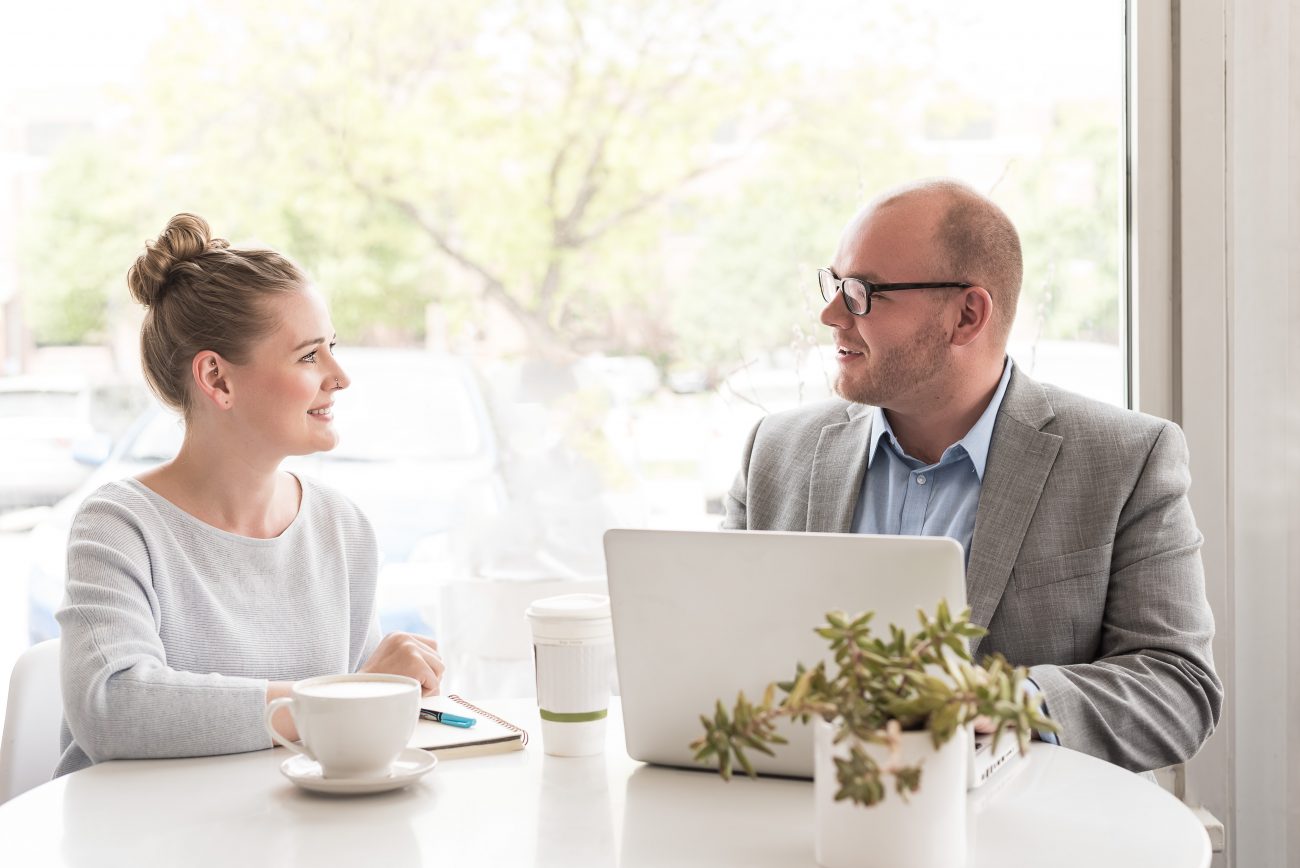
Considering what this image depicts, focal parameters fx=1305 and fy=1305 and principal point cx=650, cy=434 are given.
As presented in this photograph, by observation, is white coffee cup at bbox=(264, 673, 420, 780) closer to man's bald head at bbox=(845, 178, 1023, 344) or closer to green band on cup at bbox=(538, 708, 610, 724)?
green band on cup at bbox=(538, 708, 610, 724)

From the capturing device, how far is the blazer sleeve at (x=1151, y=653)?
154cm

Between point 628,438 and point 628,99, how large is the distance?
713 mm

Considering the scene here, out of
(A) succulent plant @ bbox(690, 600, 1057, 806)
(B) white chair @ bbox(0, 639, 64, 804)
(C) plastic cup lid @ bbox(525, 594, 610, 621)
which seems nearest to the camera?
(A) succulent plant @ bbox(690, 600, 1057, 806)

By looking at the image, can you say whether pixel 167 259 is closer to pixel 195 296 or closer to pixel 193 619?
pixel 195 296

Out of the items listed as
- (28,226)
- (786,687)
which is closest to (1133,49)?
(786,687)

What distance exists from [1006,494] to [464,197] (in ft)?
4.73

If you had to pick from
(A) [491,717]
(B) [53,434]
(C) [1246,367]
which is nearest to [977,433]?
(C) [1246,367]

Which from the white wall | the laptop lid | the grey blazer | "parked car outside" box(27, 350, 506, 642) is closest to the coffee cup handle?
the laptop lid

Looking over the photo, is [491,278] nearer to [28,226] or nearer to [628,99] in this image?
[628,99]

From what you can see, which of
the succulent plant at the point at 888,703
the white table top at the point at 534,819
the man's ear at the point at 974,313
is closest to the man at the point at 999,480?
the man's ear at the point at 974,313

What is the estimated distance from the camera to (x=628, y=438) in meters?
2.80

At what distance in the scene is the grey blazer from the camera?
1610mm

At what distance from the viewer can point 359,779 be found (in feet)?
4.10

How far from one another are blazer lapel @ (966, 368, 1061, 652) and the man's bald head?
0.19m
